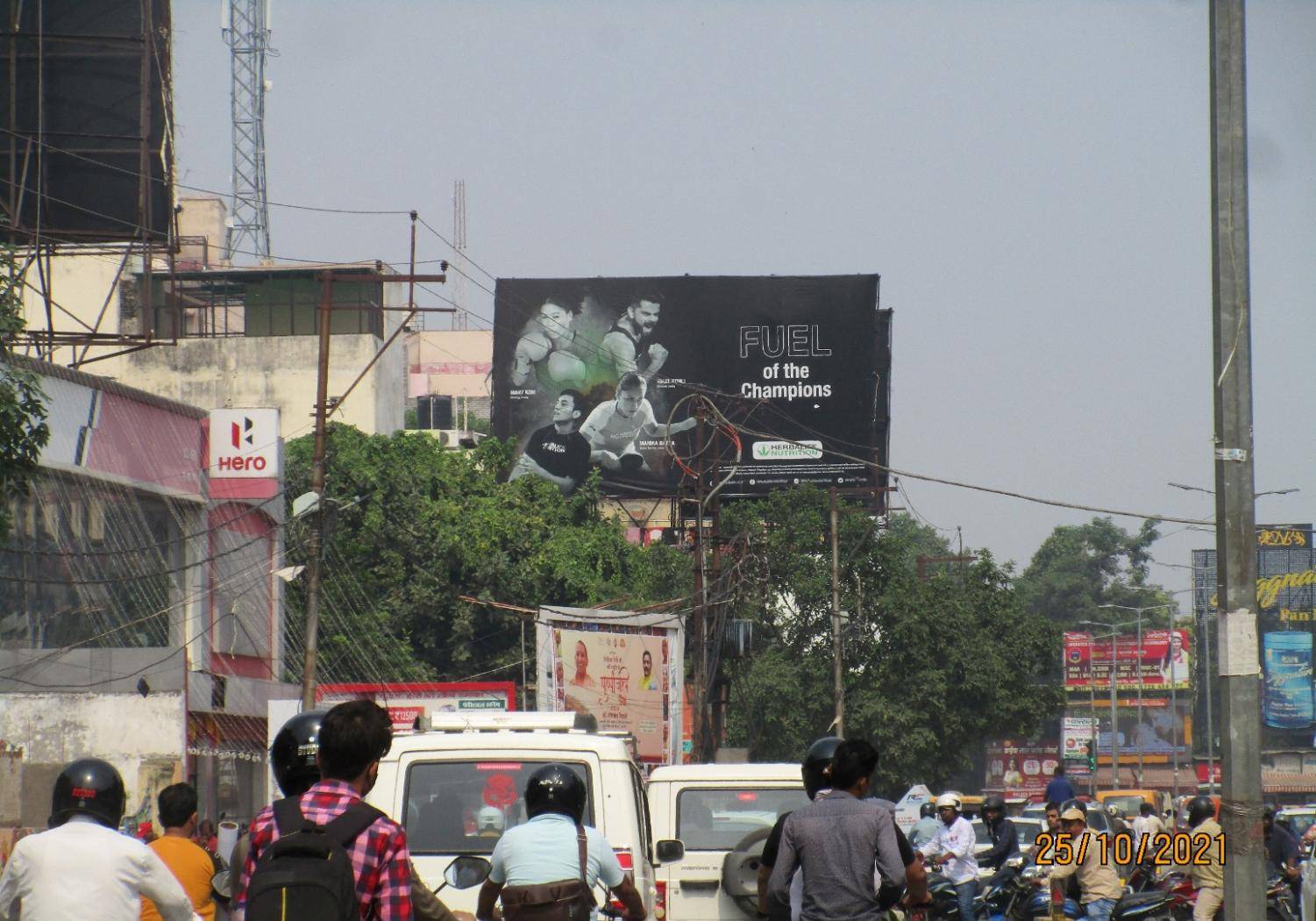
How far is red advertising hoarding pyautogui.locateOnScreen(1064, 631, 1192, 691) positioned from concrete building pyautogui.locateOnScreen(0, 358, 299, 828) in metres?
62.3

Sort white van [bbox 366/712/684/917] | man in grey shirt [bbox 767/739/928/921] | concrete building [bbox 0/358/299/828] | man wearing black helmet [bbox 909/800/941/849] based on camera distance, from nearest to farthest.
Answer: man in grey shirt [bbox 767/739/928/921]
white van [bbox 366/712/684/917]
man wearing black helmet [bbox 909/800/941/849]
concrete building [bbox 0/358/299/828]

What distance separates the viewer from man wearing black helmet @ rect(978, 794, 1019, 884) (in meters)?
16.6

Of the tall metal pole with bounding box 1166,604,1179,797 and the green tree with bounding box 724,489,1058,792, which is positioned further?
the tall metal pole with bounding box 1166,604,1179,797

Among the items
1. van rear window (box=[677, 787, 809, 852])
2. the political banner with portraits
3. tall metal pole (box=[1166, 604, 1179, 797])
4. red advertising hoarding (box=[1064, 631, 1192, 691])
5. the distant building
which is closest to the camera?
van rear window (box=[677, 787, 809, 852])

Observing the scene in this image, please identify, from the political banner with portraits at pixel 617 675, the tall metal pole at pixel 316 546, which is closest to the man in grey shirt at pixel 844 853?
the tall metal pole at pixel 316 546

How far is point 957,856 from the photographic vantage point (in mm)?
16625

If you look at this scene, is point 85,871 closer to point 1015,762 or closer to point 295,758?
point 295,758

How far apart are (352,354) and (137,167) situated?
33.6 m

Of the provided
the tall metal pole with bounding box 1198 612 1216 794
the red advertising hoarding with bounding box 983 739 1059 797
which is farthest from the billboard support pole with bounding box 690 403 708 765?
the red advertising hoarding with bounding box 983 739 1059 797

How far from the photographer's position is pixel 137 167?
103 feet

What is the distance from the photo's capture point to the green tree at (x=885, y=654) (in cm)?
5106

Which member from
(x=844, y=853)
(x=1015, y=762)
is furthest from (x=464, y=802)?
(x=1015, y=762)

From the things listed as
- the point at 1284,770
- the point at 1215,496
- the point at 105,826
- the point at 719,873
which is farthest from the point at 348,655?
the point at 1284,770
